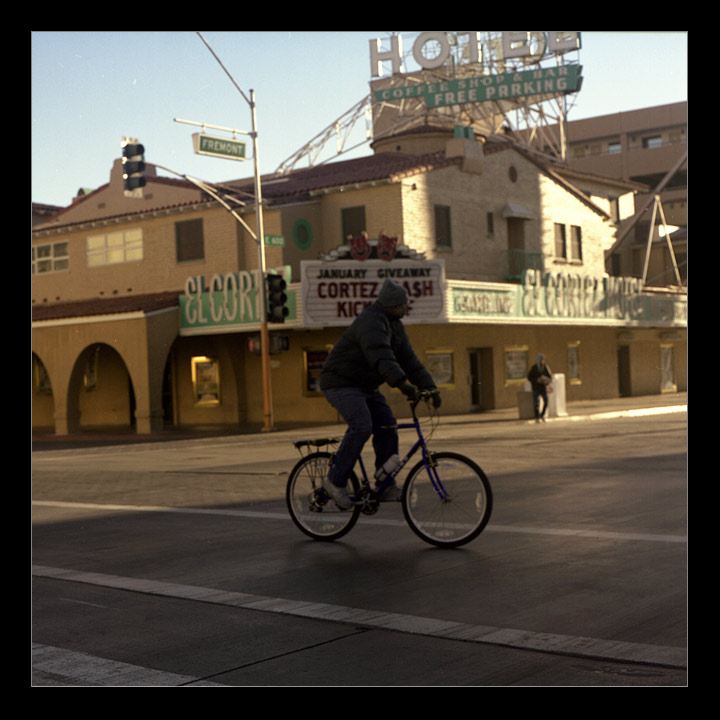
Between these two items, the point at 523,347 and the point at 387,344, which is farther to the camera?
the point at 523,347

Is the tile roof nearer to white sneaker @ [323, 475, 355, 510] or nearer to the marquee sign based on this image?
the marquee sign

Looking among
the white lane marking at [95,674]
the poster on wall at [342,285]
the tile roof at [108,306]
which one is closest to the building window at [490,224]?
the poster on wall at [342,285]

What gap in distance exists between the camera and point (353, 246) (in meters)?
31.6

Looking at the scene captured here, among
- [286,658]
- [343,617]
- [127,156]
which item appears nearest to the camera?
[286,658]

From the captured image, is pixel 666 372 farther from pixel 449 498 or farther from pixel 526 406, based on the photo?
pixel 449 498

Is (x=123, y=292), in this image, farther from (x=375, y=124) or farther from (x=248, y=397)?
(x=375, y=124)

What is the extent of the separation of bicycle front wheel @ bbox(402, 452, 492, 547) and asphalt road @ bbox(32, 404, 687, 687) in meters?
0.19

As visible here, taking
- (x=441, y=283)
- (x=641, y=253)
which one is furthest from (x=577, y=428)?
(x=641, y=253)

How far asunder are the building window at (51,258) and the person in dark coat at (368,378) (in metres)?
32.6

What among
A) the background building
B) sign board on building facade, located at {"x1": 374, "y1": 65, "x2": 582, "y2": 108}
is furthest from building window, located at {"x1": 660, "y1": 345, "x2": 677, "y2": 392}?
sign board on building facade, located at {"x1": 374, "y1": 65, "x2": 582, "y2": 108}

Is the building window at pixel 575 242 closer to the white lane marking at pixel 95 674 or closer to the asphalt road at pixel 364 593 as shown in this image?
the asphalt road at pixel 364 593

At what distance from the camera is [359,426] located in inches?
324

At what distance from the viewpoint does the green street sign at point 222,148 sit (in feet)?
71.6
